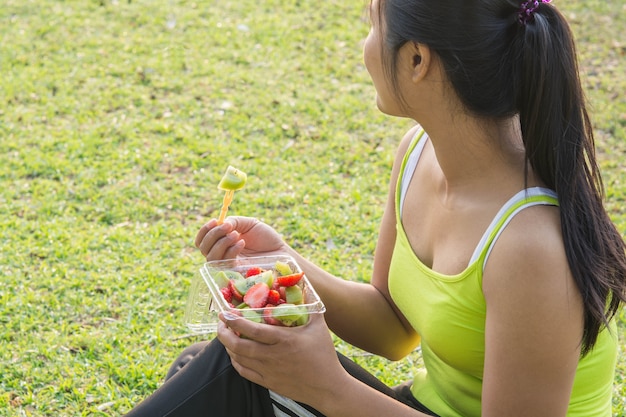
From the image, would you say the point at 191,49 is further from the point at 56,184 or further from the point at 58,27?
the point at 56,184

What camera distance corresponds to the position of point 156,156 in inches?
164

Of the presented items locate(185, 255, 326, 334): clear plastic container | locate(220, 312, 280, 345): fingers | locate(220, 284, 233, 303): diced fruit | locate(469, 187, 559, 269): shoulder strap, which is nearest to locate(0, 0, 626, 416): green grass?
locate(185, 255, 326, 334): clear plastic container

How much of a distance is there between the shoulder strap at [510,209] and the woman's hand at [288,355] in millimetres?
354

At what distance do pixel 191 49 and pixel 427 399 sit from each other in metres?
3.65

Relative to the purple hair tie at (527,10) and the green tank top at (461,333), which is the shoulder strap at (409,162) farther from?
the purple hair tie at (527,10)

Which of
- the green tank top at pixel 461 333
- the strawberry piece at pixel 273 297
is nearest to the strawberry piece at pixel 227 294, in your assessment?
the strawberry piece at pixel 273 297

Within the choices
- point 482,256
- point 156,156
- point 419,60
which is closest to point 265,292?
point 482,256

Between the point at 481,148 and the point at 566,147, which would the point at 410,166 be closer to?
the point at 481,148

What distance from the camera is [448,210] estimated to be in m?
1.90

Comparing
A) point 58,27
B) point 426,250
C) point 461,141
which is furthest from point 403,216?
point 58,27

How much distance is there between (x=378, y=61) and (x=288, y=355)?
627 millimetres

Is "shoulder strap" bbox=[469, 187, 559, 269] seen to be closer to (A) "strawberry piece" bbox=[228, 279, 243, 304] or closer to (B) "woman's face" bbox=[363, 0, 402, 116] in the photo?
(B) "woman's face" bbox=[363, 0, 402, 116]

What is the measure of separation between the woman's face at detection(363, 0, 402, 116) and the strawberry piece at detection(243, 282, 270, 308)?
0.46m

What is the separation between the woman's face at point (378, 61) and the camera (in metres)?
1.78
